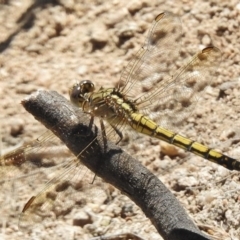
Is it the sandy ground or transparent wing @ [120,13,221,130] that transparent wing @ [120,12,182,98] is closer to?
transparent wing @ [120,13,221,130]

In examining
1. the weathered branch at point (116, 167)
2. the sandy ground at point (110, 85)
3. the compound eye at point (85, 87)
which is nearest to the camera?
the weathered branch at point (116, 167)

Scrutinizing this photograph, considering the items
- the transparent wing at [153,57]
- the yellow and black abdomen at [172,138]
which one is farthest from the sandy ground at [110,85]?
the transparent wing at [153,57]

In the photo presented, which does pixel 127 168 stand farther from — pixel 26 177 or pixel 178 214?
pixel 26 177

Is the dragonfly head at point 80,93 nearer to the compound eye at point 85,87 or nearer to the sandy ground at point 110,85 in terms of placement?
the compound eye at point 85,87

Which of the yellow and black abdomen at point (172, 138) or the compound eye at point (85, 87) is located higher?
the compound eye at point (85, 87)

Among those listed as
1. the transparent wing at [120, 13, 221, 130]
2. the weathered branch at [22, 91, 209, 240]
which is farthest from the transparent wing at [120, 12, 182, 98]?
the weathered branch at [22, 91, 209, 240]
